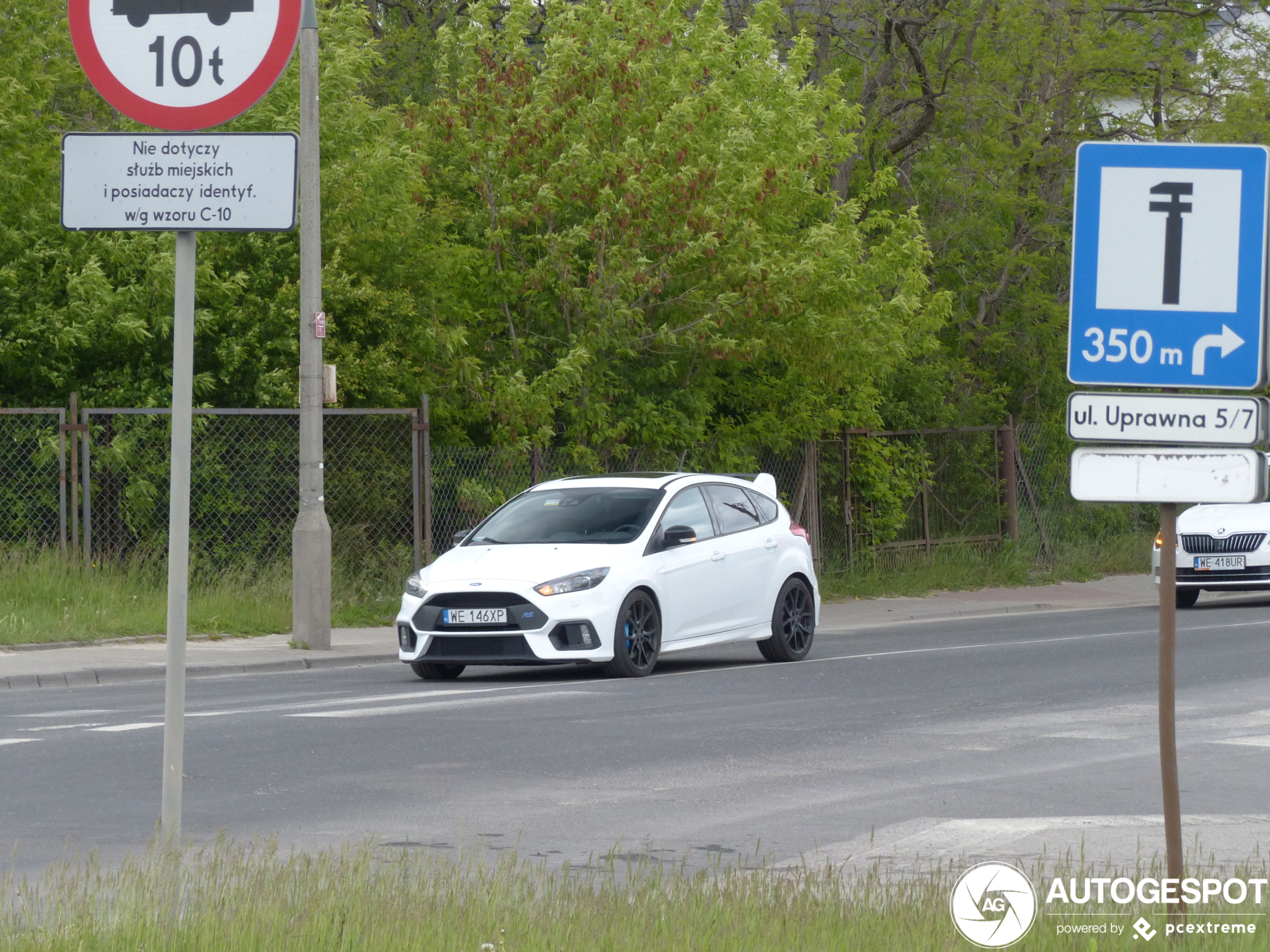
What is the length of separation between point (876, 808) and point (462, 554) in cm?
673

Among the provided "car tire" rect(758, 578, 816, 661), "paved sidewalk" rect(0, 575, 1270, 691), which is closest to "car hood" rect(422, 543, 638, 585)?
"car tire" rect(758, 578, 816, 661)

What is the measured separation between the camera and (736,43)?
2417 centimetres

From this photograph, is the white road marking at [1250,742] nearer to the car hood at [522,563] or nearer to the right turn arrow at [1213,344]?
the car hood at [522,563]

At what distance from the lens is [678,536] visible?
1502 centimetres

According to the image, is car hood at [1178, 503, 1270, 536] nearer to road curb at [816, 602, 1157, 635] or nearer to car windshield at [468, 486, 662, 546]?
road curb at [816, 602, 1157, 635]

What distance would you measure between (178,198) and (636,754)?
5339 millimetres

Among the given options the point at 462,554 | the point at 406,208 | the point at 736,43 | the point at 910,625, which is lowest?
the point at 910,625

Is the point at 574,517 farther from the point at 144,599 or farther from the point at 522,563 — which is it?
the point at 144,599

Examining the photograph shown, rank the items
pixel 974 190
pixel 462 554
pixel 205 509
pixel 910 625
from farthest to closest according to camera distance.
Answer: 1. pixel 974 190
2. pixel 910 625
3. pixel 205 509
4. pixel 462 554

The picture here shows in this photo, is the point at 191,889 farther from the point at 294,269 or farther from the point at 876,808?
the point at 294,269

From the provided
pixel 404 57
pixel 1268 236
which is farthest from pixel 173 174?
pixel 404 57

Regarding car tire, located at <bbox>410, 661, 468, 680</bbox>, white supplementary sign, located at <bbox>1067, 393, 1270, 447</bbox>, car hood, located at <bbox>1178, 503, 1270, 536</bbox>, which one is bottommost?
car tire, located at <bbox>410, 661, 468, 680</bbox>

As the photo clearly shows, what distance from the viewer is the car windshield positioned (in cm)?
1502
